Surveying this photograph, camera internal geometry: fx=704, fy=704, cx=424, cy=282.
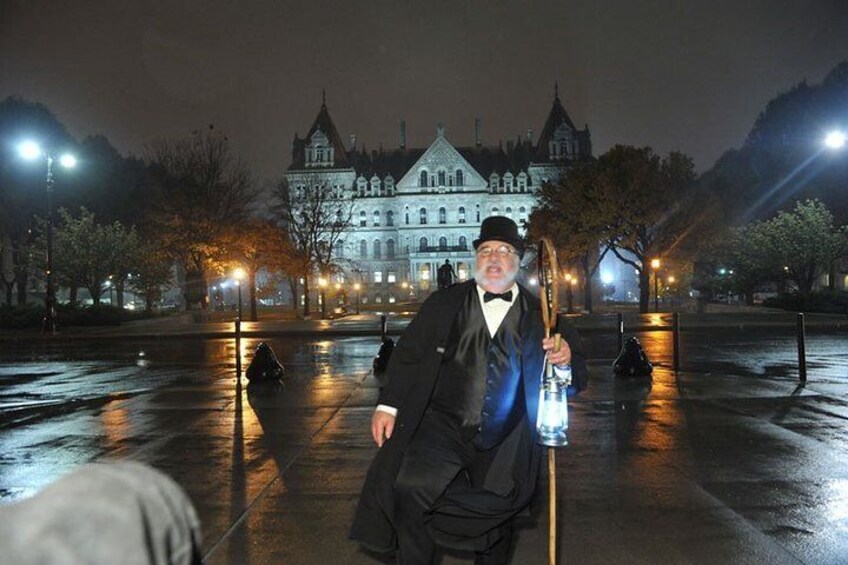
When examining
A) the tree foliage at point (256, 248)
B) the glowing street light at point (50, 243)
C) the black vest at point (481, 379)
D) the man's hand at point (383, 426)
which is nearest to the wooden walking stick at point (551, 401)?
the black vest at point (481, 379)

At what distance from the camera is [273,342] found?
25.8m

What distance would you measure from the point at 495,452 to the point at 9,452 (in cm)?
638

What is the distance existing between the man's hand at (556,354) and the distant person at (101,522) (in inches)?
92.7

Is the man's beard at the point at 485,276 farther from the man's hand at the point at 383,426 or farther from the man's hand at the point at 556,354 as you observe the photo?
the man's hand at the point at 383,426

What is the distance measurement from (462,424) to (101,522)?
8.03 feet

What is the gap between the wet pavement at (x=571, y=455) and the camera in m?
4.75

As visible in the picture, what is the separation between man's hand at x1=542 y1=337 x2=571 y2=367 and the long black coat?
15cm

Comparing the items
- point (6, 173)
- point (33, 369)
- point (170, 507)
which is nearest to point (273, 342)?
point (33, 369)

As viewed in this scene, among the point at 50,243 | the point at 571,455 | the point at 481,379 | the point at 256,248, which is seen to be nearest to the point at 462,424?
the point at 481,379

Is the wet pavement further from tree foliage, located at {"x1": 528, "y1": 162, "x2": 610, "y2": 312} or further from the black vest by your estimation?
tree foliage, located at {"x1": 528, "y1": 162, "x2": 610, "y2": 312}

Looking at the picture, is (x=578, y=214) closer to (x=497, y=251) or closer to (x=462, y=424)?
(x=497, y=251)

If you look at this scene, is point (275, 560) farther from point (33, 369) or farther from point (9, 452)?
point (33, 369)

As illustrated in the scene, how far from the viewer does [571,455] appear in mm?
7184

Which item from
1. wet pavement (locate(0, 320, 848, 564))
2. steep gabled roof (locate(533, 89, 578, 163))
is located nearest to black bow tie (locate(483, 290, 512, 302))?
wet pavement (locate(0, 320, 848, 564))
